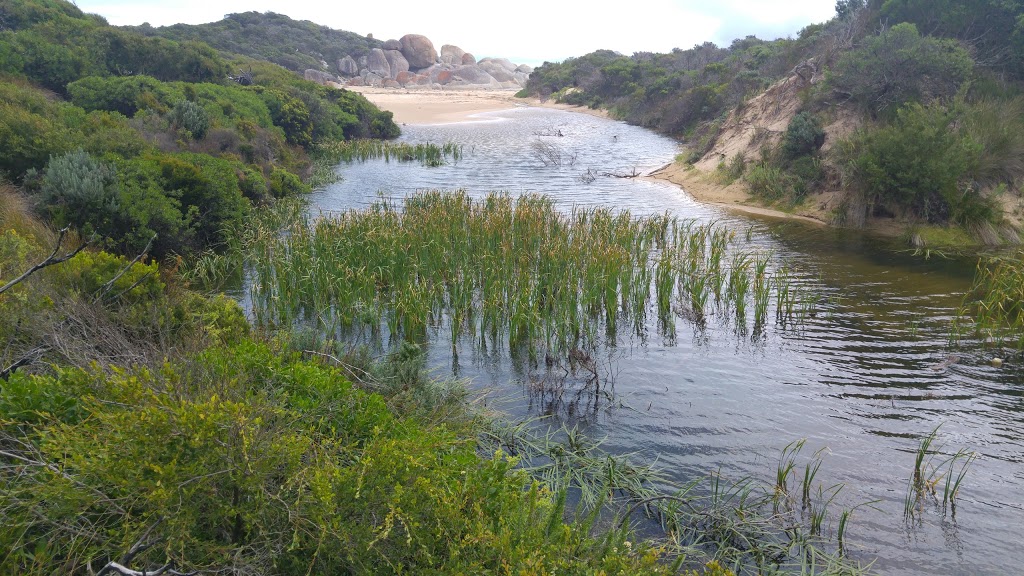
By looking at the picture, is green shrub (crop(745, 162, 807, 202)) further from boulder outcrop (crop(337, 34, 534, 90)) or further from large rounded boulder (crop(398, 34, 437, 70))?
large rounded boulder (crop(398, 34, 437, 70))

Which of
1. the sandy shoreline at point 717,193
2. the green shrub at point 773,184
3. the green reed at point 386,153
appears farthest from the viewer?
the green reed at point 386,153

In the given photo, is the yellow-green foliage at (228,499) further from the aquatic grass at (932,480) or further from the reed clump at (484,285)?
the reed clump at (484,285)

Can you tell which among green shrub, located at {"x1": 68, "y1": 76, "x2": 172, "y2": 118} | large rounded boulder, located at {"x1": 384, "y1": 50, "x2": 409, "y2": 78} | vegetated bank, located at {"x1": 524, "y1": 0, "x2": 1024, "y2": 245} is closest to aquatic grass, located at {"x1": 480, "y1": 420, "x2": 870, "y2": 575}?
vegetated bank, located at {"x1": 524, "y1": 0, "x2": 1024, "y2": 245}

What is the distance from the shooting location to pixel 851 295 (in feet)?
38.7

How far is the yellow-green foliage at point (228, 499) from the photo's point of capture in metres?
3.18

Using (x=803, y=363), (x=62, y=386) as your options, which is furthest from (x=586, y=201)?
(x=62, y=386)

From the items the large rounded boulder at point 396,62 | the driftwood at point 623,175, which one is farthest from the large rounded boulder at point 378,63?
the driftwood at point 623,175

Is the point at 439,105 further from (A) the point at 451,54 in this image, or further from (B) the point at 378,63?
(A) the point at 451,54

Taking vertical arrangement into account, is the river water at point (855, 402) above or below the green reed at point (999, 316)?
below

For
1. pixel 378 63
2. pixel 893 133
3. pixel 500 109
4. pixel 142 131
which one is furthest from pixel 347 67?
pixel 893 133

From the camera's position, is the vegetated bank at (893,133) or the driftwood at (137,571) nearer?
the driftwood at (137,571)

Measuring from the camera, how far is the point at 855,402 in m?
7.86

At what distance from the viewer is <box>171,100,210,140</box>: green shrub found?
19.0 metres

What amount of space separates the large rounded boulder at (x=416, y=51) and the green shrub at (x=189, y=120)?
3386 inches
